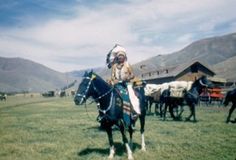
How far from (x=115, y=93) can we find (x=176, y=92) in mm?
11054

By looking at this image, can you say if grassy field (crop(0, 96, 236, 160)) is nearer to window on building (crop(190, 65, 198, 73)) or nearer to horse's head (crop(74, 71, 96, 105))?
horse's head (crop(74, 71, 96, 105))

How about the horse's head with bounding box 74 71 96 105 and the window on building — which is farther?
the window on building

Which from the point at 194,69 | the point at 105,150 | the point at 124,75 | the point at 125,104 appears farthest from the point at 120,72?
the point at 194,69

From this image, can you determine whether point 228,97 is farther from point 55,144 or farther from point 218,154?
point 55,144

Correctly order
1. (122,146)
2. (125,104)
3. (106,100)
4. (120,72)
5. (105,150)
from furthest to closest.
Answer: (122,146)
(105,150)
(120,72)
(125,104)
(106,100)

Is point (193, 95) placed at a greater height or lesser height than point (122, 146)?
greater

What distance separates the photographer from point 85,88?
9.73 meters

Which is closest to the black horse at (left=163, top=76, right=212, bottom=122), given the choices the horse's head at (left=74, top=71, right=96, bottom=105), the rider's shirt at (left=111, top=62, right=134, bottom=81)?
the rider's shirt at (left=111, top=62, right=134, bottom=81)

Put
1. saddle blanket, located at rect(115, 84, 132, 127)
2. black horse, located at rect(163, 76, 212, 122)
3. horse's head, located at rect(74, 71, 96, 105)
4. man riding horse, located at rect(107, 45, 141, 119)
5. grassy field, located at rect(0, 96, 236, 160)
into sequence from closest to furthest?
horse's head, located at rect(74, 71, 96, 105), saddle blanket, located at rect(115, 84, 132, 127), grassy field, located at rect(0, 96, 236, 160), man riding horse, located at rect(107, 45, 141, 119), black horse, located at rect(163, 76, 212, 122)

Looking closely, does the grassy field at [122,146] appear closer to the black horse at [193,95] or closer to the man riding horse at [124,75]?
the man riding horse at [124,75]

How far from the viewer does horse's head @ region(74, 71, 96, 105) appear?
Answer: 9.49 meters

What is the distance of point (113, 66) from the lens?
35.7ft

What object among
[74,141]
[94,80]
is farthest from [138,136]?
[94,80]

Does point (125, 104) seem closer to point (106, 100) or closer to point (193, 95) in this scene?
point (106, 100)
